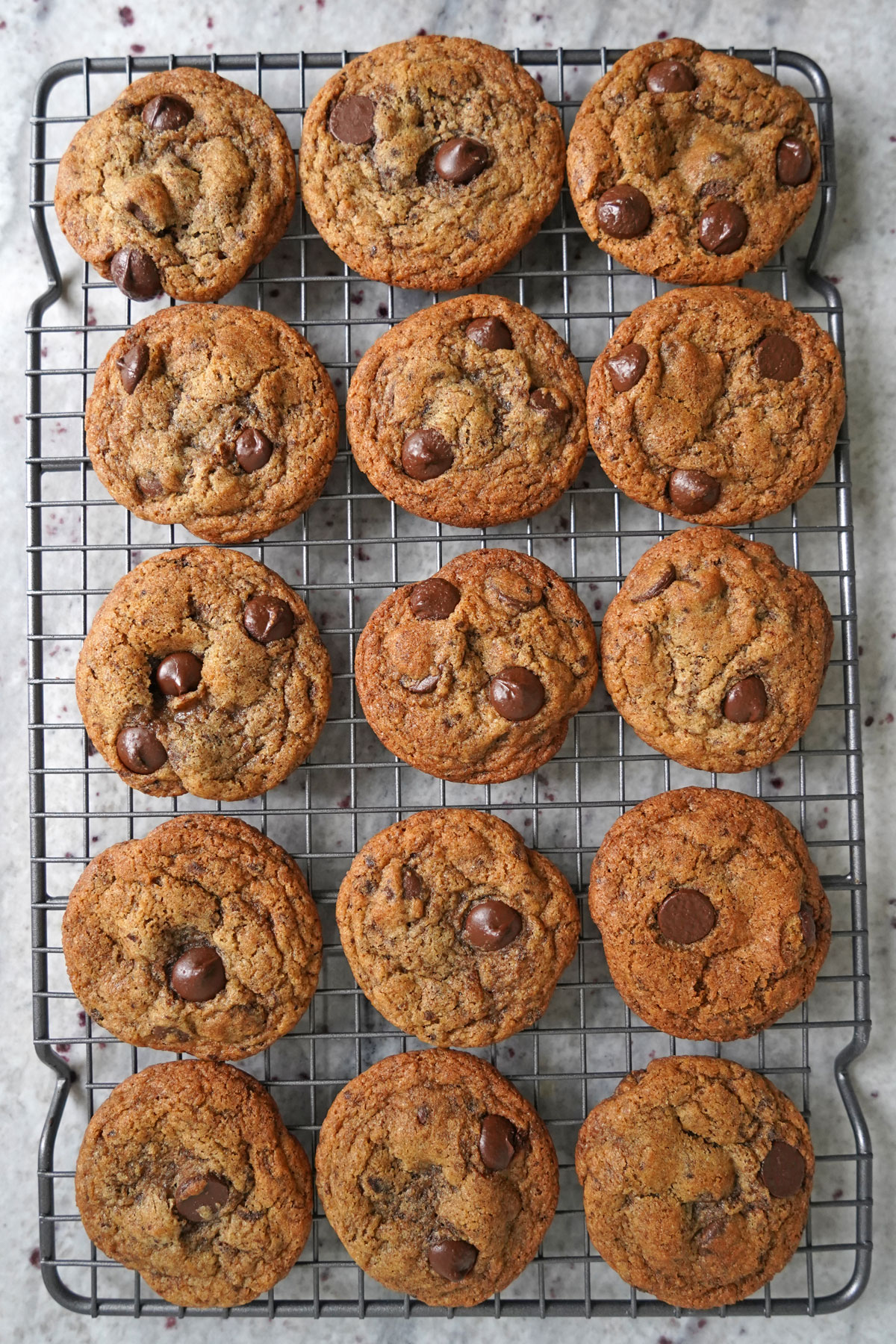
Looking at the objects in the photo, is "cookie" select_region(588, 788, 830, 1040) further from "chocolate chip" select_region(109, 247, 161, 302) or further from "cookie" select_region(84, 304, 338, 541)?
"chocolate chip" select_region(109, 247, 161, 302)

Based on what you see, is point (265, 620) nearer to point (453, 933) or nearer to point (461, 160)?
point (453, 933)

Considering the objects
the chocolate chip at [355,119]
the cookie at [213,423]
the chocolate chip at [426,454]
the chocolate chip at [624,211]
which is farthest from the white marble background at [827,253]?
the chocolate chip at [426,454]

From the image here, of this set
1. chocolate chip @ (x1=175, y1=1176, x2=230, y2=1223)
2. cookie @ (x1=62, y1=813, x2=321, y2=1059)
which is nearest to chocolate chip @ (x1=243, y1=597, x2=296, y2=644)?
cookie @ (x1=62, y1=813, x2=321, y2=1059)

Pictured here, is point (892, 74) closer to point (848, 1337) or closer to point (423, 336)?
point (423, 336)

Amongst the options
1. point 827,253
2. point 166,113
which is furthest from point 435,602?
point 827,253

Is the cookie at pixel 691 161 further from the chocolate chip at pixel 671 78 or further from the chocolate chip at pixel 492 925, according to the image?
the chocolate chip at pixel 492 925

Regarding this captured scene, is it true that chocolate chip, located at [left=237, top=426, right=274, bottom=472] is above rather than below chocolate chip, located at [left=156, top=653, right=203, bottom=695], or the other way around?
above
